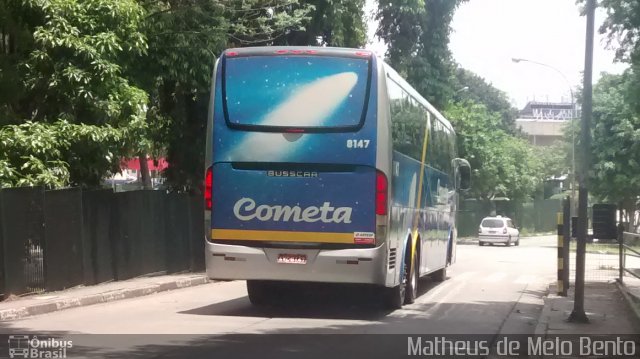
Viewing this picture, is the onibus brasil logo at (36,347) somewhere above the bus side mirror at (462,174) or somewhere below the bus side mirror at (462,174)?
below

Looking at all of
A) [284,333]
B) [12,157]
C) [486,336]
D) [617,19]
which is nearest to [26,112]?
[12,157]

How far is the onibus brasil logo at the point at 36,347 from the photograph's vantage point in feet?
28.4

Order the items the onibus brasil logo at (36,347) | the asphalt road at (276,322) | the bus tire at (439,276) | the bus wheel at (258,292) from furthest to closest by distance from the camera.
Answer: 1. the bus tire at (439,276)
2. the bus wheel at (258,292)
3. the asphalt road at (276,322)
4. the onibus brasil logo at (36,347)

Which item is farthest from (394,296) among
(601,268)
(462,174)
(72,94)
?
(601,268)

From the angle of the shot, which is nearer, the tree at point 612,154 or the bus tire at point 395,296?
the bus tire at point 395,296

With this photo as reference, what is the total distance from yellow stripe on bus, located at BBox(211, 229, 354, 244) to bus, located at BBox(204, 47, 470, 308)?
0.6 inches

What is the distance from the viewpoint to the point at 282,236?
39.8ft

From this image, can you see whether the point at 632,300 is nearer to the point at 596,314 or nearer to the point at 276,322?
the point at 596,314

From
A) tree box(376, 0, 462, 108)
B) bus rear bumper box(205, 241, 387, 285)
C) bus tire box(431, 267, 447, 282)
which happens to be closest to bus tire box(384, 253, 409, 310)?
bus rear bumper box(205, 241, 387, 285)

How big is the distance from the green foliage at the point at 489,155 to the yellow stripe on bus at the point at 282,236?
37.7 meters

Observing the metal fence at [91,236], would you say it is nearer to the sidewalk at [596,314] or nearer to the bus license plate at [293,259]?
→ the bus license plate at [293,259]

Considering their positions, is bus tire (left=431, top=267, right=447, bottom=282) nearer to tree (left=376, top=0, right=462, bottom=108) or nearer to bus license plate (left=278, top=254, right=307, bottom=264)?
bus license plate (left=278, top=254, right=307, bottom=264)

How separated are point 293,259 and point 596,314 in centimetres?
503

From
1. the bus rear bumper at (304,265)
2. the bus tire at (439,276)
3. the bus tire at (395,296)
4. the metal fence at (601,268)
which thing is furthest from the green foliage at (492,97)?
the bus rear bumper at (304,265)
